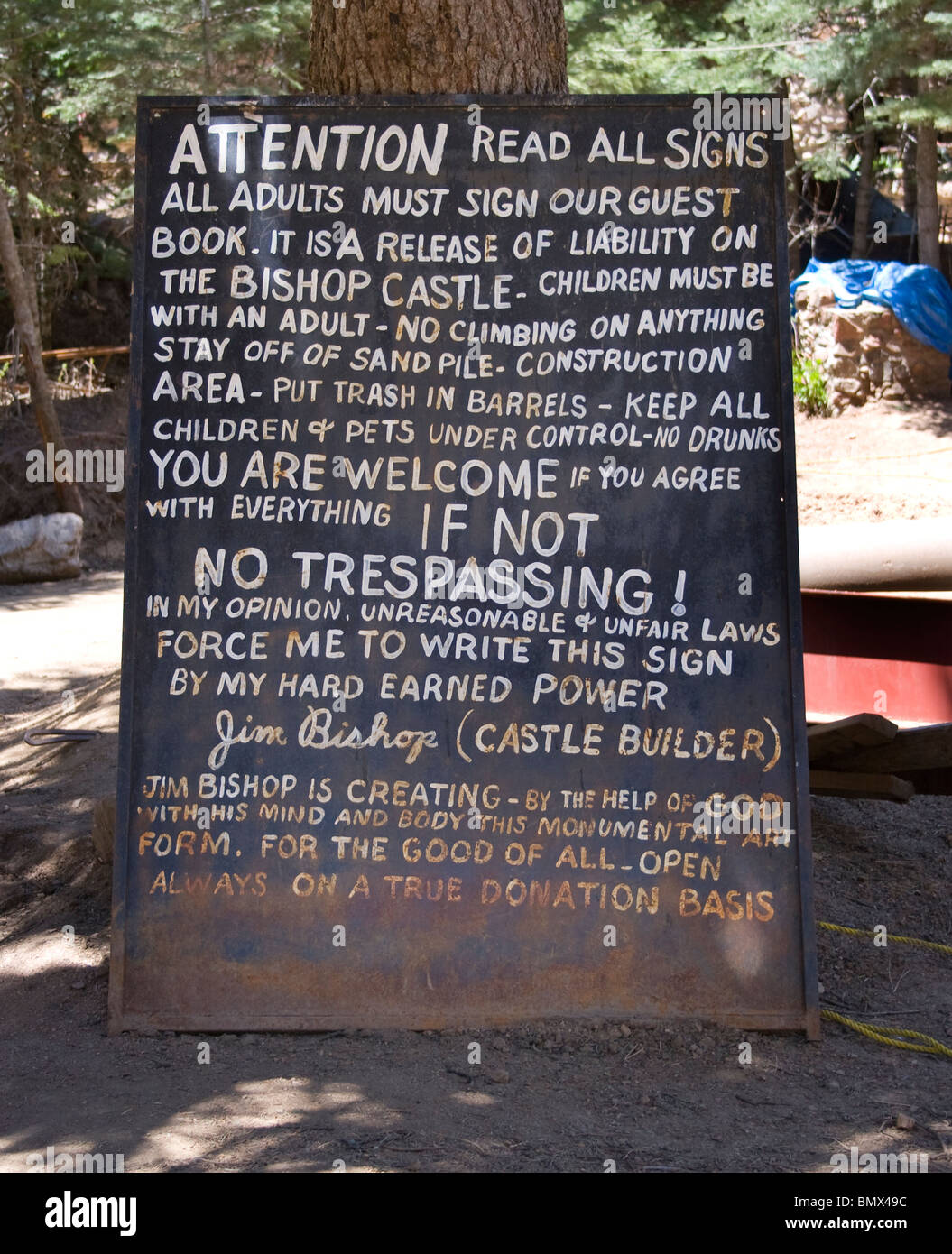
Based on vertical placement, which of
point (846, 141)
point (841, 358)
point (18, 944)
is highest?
point (846, 141)

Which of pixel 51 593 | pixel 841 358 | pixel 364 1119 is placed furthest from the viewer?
pixel 841 358

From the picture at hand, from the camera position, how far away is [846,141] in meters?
17.5

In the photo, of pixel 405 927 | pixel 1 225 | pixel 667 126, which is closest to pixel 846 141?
pixel 1 225

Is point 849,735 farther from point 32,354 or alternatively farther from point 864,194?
point 864,194

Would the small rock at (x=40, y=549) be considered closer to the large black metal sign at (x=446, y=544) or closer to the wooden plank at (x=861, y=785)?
the large black metal sign at (x=446, y=544)

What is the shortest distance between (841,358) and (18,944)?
1535cm

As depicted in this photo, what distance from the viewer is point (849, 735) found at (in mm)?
4051

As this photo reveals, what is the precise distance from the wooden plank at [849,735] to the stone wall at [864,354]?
545 inches

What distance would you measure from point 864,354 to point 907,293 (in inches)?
38.9

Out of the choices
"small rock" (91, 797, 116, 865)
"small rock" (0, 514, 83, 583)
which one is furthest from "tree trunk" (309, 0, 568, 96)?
"small rock" (0, 514, 83, 583)

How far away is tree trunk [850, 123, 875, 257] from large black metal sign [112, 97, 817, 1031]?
53.9 ft

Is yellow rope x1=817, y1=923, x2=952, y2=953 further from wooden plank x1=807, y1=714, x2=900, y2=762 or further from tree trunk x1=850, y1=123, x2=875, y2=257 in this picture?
tree trunk x1=850, y1=123, x2=875, y2=257

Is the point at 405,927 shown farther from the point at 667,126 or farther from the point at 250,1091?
the point at 667,126

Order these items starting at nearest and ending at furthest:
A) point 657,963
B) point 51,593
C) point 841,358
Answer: point 657,963
point 51,593
point 841,358
